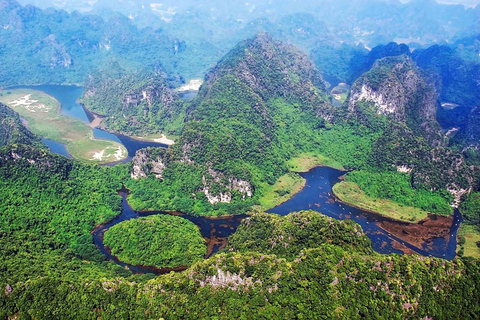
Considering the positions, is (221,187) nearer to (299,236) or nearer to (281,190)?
(281,190)

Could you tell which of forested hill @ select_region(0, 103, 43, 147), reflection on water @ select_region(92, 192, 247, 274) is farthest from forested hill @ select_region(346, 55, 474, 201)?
forested hill @ select_region(0, 103, 43, 147)

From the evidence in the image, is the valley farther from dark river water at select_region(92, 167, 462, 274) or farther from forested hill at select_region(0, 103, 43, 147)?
forested hill at select_region(0, 103, 43, 147)

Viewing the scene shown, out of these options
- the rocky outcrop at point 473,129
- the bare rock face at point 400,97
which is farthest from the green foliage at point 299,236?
the rocky outcrop at point 473,129

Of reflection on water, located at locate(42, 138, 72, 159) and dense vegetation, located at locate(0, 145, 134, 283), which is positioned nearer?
dense vegetation, located at locate(0, 145, 134, 283)

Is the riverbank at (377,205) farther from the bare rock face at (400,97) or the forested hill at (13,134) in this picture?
the forested hill at (13,134)

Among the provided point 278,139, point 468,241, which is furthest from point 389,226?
point 278,139

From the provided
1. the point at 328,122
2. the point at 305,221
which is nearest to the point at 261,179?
the point at 305,221
